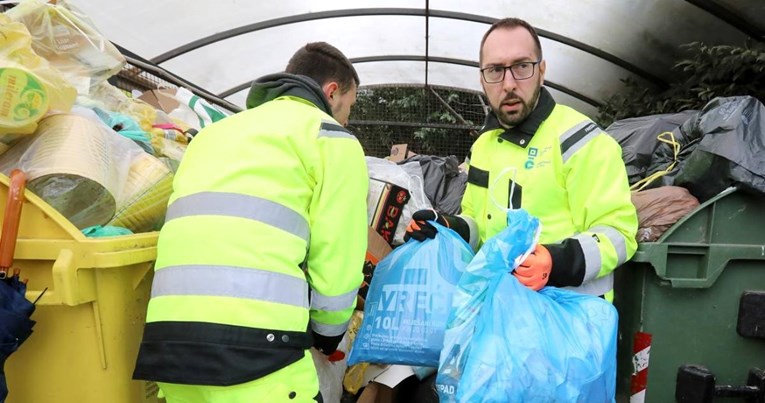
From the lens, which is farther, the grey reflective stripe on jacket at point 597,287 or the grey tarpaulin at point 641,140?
the grey tarpaulin at point 641,140

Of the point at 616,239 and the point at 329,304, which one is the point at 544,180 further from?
the point at 329,304

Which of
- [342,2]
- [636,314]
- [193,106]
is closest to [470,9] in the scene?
[342,2]

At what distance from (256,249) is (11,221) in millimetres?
647

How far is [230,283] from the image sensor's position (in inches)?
52.7

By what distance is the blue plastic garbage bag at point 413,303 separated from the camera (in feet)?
5.49

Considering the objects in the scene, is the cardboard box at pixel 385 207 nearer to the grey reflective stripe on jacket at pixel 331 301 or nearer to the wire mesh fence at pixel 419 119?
the grey reflective stripe on jacket at pixel 331 301

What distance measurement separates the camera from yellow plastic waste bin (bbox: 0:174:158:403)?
138cm

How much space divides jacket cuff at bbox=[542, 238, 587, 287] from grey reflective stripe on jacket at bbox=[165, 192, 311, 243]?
80 cm

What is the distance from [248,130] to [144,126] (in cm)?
112

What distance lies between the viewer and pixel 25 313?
128 cm

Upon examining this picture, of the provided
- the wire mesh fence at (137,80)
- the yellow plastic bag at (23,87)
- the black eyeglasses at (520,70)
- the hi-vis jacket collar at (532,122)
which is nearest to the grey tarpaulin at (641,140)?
the hi-vis jacket collar at (532,122)

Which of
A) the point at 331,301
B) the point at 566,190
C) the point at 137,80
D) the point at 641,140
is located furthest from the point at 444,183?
the point at 137,80

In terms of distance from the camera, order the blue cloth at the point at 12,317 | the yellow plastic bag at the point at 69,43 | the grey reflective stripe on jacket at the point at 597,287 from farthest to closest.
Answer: the yellow plastic bag at the point at 69,43
the grey reflective stripe on jacket at the point at 597,287
the blue cloth at the point at 12,317

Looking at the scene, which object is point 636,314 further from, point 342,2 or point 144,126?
point 342,2
